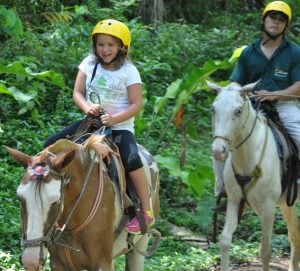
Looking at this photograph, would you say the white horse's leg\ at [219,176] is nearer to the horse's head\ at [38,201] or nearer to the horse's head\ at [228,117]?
the horse's head\ at [228,117]

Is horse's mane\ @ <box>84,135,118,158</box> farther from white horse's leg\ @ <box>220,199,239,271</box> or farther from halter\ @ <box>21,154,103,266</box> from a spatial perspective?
white horse's leg\ @ <box>220,199,239,271</box>

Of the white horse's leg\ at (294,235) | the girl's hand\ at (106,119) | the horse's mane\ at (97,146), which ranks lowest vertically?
the white horse's leg\ at (294,235)

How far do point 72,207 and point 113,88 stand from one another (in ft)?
3.99

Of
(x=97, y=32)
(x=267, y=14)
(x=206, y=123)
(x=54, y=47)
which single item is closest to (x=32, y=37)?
(x=54, y=47)

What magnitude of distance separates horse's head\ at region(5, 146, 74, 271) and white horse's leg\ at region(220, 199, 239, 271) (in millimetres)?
2788

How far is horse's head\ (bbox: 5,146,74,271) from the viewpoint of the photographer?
3.96m

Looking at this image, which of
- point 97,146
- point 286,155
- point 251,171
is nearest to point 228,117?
point 251,171

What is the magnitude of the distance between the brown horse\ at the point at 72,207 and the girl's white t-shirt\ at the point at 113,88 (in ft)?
1.56

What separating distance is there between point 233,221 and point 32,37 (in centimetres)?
687

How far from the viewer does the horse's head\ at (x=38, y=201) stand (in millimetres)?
3961

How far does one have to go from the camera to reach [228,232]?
21.6ft

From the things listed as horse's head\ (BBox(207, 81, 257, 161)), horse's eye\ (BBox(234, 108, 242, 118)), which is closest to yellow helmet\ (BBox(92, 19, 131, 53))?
horse's head\ (BBox(207, 81, 257, 161))

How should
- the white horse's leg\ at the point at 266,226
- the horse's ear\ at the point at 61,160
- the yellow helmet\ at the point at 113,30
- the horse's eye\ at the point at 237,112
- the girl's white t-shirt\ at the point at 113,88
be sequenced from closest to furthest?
1. the horse's ear\ at the point at 61,160
2. the yellow helmet\ at the point at 113,30
3. the girl's white t-shirt\ at the point at 113,88
4. the horse's eye\ at the point at 237,112
5. the white horse's leg\ at the point at 266,226

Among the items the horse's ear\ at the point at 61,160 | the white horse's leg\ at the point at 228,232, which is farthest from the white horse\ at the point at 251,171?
the horse's ear\ at the point at 61,160
